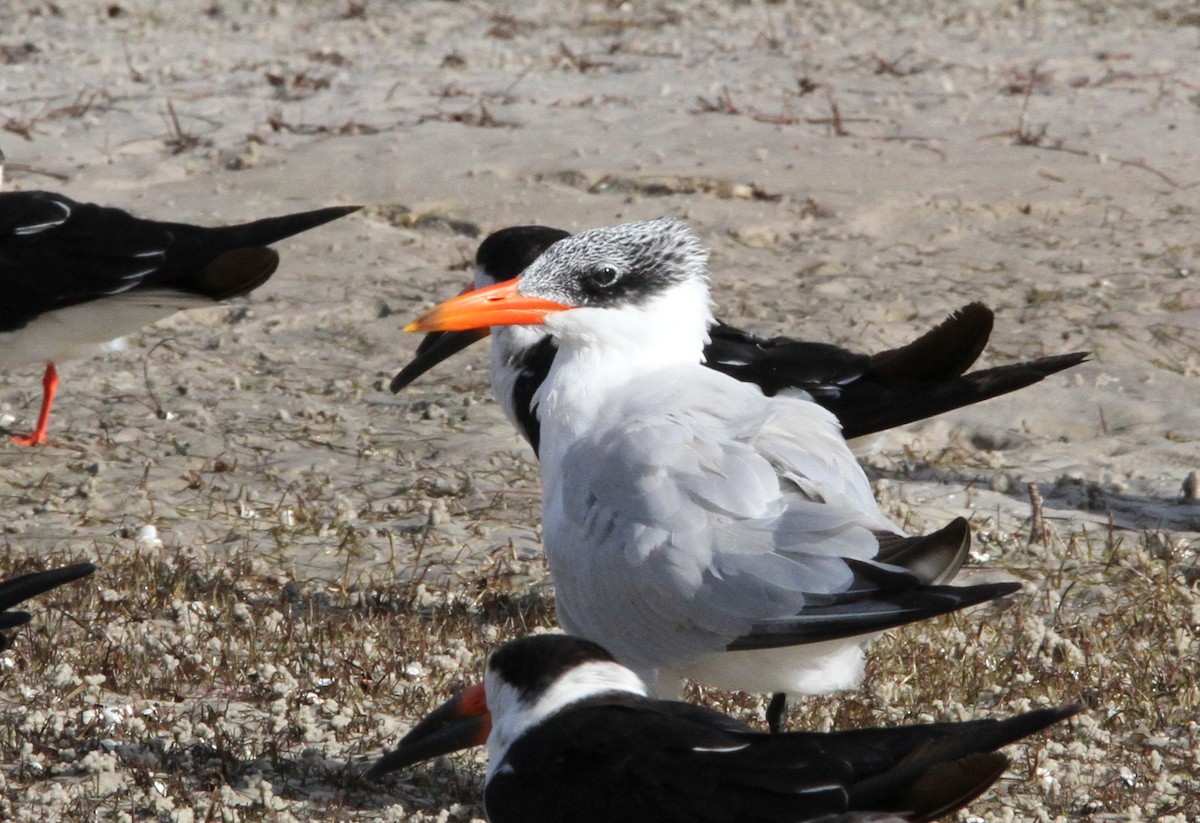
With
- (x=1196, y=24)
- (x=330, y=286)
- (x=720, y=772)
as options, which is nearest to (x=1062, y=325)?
(x=330, y=286)

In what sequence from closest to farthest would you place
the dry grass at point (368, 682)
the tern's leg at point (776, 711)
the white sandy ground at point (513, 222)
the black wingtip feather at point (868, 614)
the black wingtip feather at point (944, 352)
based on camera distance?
the black wingtip feather at point (868, 614) → the dry grass at point (368, 682) → the tern's leg at point (776, 711) → the black wingtip feather at point (944, 352) → the white sandy ground at point (513, 222)

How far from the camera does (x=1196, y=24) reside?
41.0 feet

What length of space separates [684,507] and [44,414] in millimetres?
3472

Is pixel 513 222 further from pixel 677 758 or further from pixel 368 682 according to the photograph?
pixel 677 758

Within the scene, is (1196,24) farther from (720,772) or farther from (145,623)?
(720,772)

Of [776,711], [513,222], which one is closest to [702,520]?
[776,711]

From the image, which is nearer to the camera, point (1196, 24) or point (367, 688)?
point (367, 688)

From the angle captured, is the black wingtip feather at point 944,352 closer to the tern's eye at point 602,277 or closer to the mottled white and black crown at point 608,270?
the mottled white and black crown at point 608,270

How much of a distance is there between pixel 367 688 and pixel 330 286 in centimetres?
378

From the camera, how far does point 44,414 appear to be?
21.6 feet

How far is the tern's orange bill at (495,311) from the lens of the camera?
4453mm

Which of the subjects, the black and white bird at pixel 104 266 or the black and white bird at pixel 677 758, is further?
the black and white bird at pixel 104 266

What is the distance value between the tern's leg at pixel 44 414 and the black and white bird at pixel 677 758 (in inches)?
135

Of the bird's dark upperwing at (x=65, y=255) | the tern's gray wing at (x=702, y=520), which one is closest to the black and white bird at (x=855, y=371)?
the tern's gray wing at (x=702, y=520)
